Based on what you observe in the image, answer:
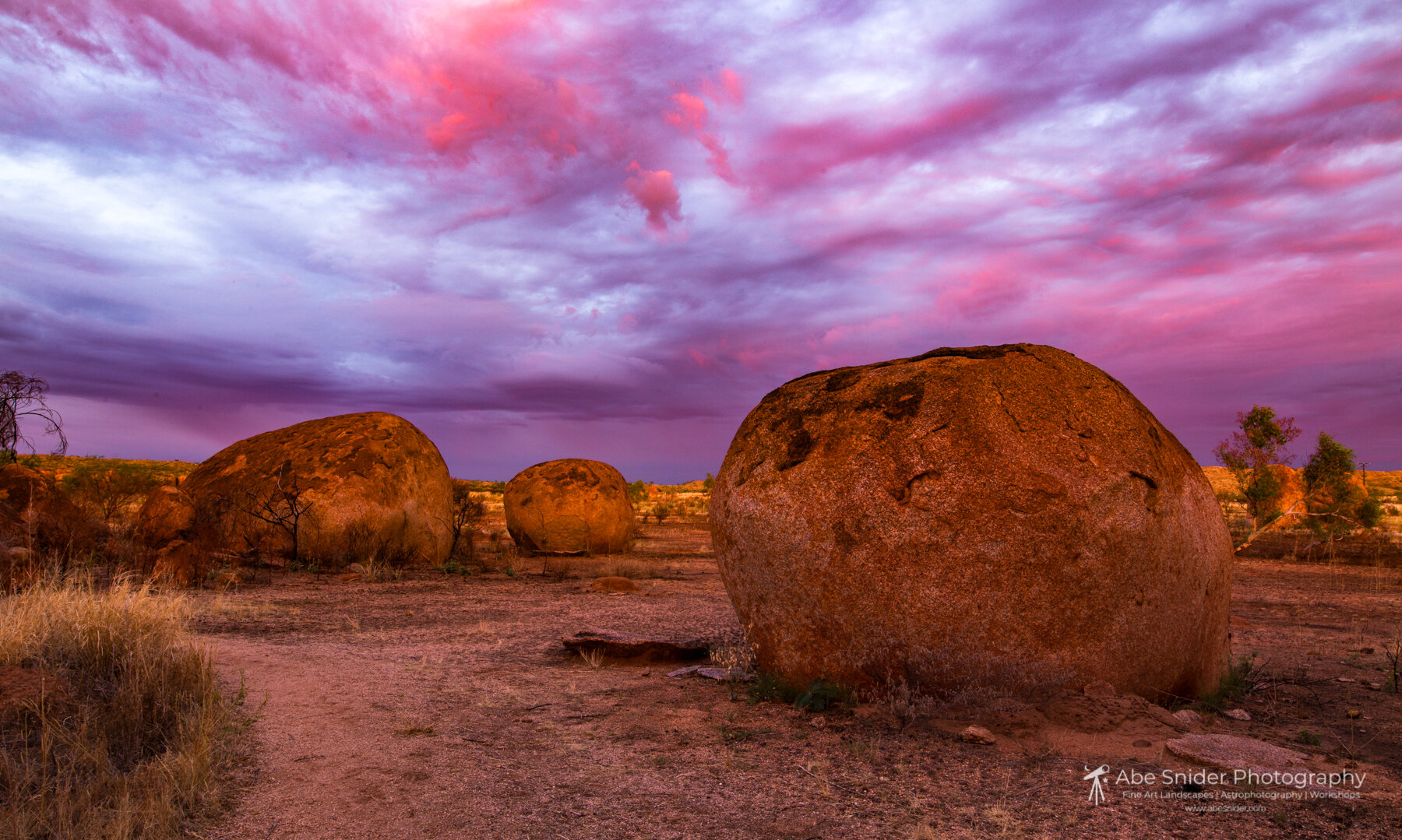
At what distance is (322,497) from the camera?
38.8 ft

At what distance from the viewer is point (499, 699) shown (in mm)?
5066

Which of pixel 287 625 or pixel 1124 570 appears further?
pixel 287 625

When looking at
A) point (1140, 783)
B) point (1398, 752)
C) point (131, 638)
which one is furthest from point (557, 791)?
point (1398, 752)

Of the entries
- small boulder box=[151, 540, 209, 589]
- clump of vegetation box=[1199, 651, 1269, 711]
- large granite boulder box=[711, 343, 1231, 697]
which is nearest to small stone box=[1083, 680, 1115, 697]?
large granite boulder box=[711, 343, 1231, 697]

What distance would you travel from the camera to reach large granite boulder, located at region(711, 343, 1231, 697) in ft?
13.2

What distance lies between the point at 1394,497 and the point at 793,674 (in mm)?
48293

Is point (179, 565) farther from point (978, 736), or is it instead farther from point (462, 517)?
point (978, 736)

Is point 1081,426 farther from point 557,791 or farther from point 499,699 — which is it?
point 499,699

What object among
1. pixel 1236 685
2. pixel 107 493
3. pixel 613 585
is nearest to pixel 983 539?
pixel 1236 685

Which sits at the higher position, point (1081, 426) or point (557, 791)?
point (1081, 426)

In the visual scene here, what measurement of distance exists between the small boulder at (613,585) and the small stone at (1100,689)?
773 centimetres

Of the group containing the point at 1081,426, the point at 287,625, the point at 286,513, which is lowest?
the point at 287,625

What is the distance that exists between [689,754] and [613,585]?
7.32 m

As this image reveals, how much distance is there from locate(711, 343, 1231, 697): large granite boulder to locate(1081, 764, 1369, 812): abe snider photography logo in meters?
0.72
